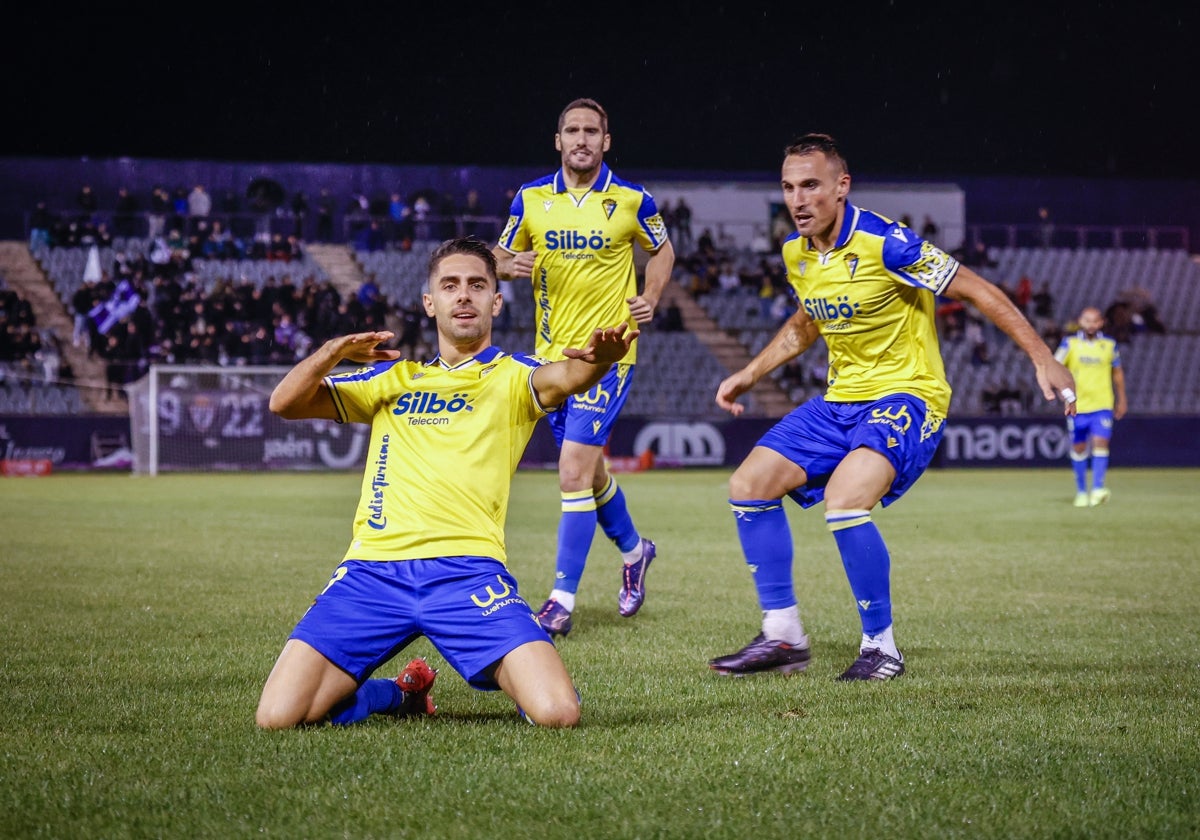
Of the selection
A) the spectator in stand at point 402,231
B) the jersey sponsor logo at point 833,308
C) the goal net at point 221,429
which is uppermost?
the spectator in stand at point 402,231

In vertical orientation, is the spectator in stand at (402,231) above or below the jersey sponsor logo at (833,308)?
above

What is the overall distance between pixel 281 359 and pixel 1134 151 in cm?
2037

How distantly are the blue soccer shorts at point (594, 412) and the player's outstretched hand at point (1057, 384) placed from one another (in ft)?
8.09

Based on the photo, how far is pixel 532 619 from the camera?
405 centimetres

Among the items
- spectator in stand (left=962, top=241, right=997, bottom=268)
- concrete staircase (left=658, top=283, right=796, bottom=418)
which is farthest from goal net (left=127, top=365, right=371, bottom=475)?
spectator in stand (left=962, top=241, right=997, bottom=268)

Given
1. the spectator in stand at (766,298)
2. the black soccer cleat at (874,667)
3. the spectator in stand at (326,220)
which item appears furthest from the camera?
the spectator in stand at (766,298)

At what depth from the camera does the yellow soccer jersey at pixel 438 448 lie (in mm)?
4172

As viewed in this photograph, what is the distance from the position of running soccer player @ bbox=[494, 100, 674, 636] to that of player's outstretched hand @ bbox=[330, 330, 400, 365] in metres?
2.64

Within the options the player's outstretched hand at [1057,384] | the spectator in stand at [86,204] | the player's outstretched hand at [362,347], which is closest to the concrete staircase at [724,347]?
the spectator in stand at [86,204]

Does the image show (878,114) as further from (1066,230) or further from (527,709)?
(527,709)

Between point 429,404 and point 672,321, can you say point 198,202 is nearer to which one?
point 672,321

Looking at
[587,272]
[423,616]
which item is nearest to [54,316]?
[587,272]

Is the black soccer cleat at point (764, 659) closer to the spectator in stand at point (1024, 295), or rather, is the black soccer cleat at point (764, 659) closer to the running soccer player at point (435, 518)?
the running soccer player at point (435, 518)

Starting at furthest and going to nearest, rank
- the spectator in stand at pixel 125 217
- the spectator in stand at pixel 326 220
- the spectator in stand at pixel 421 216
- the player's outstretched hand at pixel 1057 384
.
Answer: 1. the spectator in stand at pixel 421 216
2. the spectator in stand at pixel 326 220
3. the spectator in stand at pixel 125 217
4. the player's outstretched hand at pixel 1057 384
